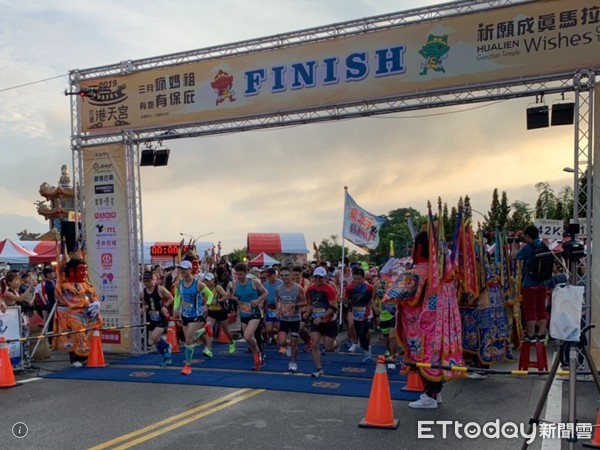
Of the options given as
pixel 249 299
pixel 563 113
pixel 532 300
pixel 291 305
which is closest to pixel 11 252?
pixel 249 299

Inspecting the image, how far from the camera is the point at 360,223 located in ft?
52.1

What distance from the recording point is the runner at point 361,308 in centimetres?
1130

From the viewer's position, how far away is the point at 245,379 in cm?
959

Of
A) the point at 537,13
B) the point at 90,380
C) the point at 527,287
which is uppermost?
the point at 537,13

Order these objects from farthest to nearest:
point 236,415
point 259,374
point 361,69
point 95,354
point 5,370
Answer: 1. point 95,354
2. point 361,69
3. point 259,374
4. point 5,370
5. point 236,415

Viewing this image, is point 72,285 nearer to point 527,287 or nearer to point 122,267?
point 122,267

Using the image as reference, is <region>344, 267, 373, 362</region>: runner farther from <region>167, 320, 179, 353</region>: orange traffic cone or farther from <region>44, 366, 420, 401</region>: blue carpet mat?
<region>167, 320, 179, 353</region>: orange traffic cone

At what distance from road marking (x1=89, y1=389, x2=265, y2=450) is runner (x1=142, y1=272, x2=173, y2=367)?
9.74 feet

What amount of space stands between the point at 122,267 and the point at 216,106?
3.98 meters

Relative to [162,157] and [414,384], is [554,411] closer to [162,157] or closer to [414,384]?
[414,384]

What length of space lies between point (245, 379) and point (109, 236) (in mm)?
5127

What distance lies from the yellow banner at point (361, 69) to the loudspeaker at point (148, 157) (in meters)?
0.54

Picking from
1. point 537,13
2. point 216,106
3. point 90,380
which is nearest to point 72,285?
point 90,380

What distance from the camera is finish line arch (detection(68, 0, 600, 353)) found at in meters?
9.52
